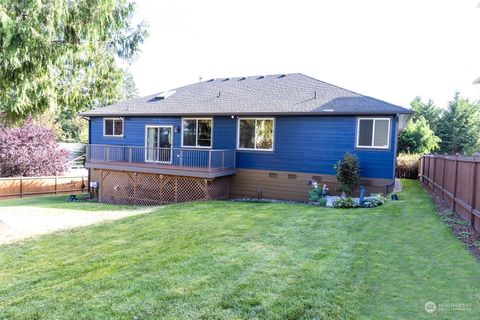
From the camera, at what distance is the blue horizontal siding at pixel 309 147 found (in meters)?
11.8

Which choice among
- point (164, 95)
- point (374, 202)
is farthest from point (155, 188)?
point (374, 202)

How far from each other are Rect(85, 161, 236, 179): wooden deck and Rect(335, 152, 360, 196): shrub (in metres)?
4.29

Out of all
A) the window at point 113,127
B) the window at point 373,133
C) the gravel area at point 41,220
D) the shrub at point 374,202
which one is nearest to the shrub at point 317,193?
the shrub at point 374,202

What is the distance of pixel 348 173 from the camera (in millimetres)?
11586

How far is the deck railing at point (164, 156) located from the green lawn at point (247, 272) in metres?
5.79

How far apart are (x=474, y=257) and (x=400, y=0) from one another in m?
11.5

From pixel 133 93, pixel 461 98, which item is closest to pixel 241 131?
pixel 461 98

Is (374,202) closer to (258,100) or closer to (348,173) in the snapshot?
(348,173)

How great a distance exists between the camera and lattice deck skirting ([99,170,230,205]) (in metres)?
13.4

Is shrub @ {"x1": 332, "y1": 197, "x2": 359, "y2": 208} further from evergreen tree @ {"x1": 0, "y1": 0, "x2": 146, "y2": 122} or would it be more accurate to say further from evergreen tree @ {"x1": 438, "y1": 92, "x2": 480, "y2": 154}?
evergreen tree @ {"x1": 438, "y1": 92, "x2": 480, "y2": 154}

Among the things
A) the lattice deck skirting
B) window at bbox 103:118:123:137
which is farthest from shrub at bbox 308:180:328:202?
window at bbox 103:118:123:137

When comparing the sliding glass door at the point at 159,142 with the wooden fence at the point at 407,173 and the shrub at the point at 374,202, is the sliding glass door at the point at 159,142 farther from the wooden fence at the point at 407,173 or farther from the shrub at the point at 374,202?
the wooden fence at the point at 407,173

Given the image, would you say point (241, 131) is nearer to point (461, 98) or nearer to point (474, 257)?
point (474, 257)

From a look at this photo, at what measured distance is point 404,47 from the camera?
37.3m
